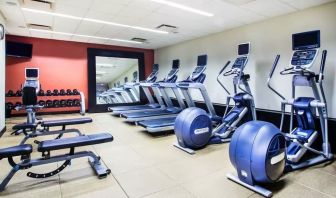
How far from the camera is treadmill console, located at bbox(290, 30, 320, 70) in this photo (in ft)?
11.0

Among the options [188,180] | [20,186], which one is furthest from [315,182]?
[20,186]

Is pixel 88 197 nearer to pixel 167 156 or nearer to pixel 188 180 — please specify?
pixel 188 180

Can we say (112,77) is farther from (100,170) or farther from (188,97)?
(100,170)

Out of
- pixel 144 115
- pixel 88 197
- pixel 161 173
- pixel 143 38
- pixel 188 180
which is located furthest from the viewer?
pixel 143 38

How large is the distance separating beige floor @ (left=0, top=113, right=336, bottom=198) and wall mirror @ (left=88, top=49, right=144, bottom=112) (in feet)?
15.9

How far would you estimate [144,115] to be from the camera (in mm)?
6270

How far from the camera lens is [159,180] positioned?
2734 mm

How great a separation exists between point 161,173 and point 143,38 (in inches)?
Answer: 221

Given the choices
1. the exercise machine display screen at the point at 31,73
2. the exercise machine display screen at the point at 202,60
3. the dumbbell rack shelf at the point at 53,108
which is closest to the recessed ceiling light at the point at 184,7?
the exercise machine display screen at the point at 202,60

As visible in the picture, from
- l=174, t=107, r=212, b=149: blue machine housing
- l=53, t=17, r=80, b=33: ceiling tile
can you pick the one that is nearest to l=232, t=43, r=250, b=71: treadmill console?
l=174, t=107, r=212, b=149: blue machine housing

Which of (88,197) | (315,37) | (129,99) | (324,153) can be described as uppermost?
(315,37)

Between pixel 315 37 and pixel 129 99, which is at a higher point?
pixel 315 37

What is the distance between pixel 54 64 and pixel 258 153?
25.9ft

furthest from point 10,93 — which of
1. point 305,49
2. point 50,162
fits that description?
point 305,49
